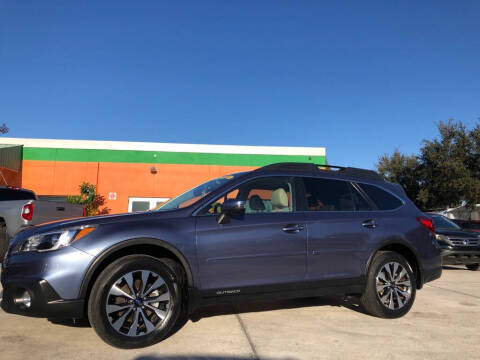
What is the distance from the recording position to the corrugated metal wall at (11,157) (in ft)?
53.0

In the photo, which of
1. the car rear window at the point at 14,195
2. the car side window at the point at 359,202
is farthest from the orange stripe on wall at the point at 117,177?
the car side window at the point at 359,202

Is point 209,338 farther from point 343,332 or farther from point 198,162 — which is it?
point 198,162

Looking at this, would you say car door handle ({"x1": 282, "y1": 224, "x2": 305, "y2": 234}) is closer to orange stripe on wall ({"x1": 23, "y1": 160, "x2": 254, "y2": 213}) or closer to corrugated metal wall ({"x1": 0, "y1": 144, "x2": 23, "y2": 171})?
orange stripe on wall ({"x1": 23, "y1": 160, "x2": 254, "y2": 213})

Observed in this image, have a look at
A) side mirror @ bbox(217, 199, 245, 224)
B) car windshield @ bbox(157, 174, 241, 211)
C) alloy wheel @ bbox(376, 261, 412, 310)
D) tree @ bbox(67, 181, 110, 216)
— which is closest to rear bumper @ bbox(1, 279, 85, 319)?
car windshield @ bbox(157, 174, 241, 211)

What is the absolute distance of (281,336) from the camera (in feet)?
11.4

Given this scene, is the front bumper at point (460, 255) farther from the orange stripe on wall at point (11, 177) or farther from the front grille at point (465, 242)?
the orange stripe on wall at point (11, 177)

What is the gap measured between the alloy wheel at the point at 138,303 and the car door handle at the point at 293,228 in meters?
1.30

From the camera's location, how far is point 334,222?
4090 mm

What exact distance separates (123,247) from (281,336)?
164cm

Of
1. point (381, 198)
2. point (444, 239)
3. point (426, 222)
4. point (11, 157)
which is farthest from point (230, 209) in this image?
point (11, 157)

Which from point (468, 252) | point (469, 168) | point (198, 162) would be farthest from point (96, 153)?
point (469, 168)

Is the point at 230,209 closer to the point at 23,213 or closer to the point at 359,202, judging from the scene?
the point at 359,202

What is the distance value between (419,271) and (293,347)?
7.08 feet

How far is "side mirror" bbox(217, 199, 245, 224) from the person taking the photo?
3.42 meters
